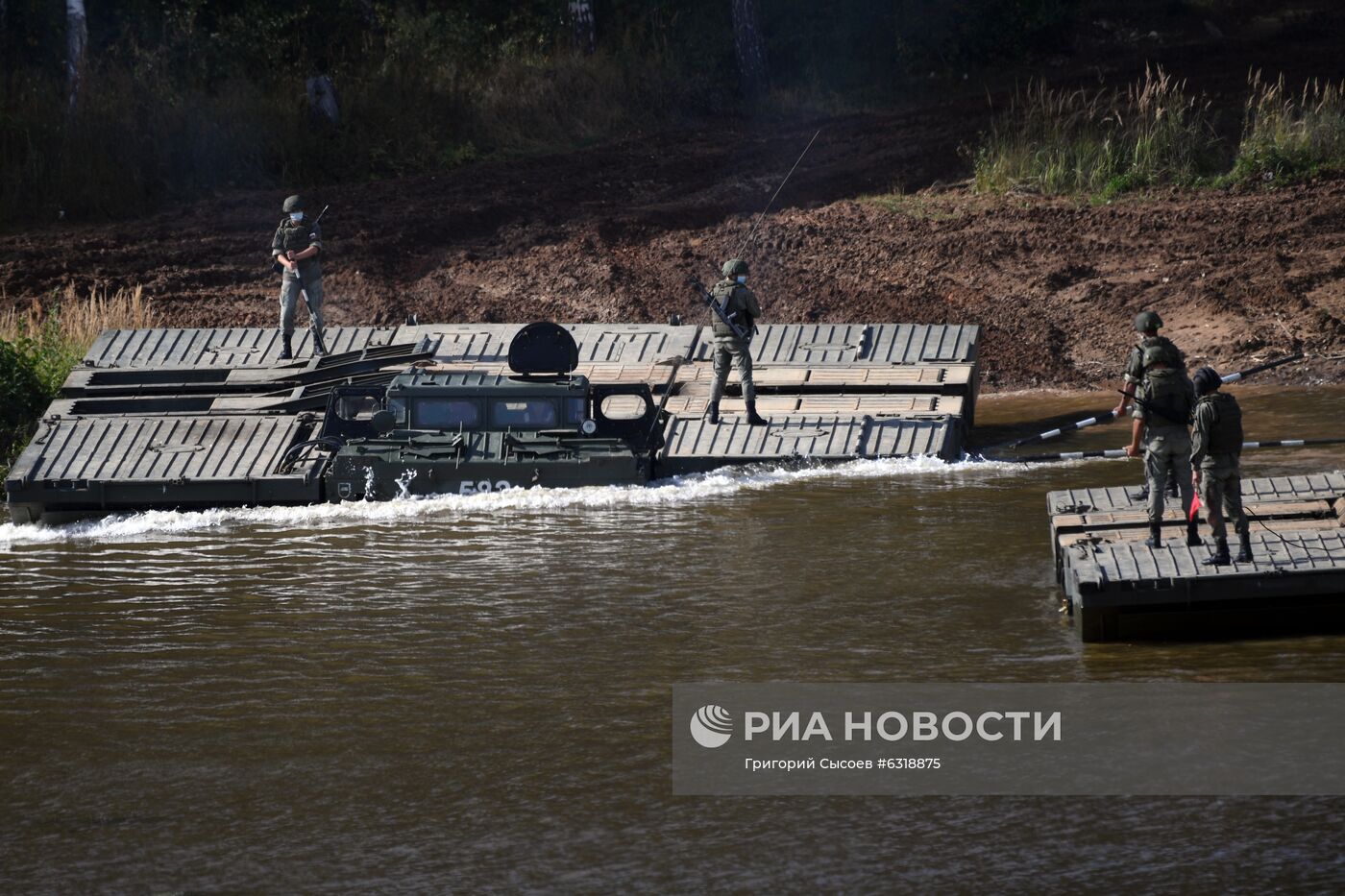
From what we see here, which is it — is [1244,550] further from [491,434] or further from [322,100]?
[322,100]

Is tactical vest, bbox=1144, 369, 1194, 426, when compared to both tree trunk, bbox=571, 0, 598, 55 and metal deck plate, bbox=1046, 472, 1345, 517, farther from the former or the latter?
tree trunk, bbox=571, 0, 598, 55

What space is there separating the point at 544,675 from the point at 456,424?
6210 millimetres

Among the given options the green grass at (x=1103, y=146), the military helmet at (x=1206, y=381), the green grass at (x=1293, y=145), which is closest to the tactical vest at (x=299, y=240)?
the green grass at (x=1103, y=146)

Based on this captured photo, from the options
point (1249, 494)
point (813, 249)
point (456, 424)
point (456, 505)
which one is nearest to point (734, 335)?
point (456, 424)

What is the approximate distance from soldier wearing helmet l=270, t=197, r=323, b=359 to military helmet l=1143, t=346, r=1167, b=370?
35.0 ft

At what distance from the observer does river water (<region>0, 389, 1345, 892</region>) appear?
9094 mm

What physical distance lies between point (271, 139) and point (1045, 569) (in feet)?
69.7

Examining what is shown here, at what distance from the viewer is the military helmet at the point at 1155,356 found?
12281mm

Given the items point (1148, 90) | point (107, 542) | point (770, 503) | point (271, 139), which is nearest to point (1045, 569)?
point (770, 503)

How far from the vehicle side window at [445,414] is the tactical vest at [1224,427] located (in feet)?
27.2

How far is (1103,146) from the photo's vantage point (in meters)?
27.1

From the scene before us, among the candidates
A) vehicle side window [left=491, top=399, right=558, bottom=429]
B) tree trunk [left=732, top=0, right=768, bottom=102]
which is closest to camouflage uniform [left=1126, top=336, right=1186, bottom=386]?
vehicle side window [left=491, top=399, right=558, bottom=429]

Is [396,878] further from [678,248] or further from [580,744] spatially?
[678,248]

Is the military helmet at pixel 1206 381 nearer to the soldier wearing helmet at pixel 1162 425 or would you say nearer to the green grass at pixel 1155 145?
the soldier wearing helmet at pixel 1162 425
